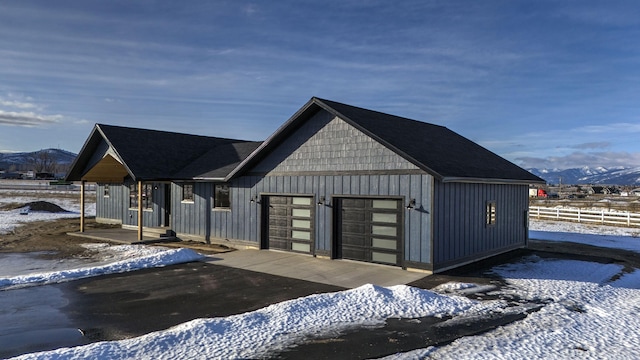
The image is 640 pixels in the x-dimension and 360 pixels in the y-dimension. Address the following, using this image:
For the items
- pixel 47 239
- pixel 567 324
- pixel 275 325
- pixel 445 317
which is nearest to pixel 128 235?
pixel 47 239

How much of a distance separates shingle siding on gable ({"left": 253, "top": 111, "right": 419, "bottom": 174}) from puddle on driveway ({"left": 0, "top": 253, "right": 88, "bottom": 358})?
26.4 ft

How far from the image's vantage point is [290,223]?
52.6 ft

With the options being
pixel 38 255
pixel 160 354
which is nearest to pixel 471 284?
pixel 160 354

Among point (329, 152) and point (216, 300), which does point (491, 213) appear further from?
point (216, 300)

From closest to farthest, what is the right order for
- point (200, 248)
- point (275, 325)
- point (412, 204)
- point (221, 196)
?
point (275, 325) → point (412, 204) → point (200, 248) → point (221, 196)

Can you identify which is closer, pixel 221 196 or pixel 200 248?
pixel 200 248

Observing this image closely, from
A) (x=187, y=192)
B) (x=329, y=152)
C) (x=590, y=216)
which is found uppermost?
(x=329, y=152)

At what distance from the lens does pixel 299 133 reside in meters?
15.8

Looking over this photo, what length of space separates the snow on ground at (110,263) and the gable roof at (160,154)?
10.5ft

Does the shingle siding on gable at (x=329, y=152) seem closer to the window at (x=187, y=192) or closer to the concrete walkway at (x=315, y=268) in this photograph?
the concrete walkway at (x=315, y=268)

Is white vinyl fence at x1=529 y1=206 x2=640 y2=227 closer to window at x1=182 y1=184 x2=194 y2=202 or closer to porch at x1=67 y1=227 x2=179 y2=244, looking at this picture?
window at x1=182 y1=184 x2=194 y2=202

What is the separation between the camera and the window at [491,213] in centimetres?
1534

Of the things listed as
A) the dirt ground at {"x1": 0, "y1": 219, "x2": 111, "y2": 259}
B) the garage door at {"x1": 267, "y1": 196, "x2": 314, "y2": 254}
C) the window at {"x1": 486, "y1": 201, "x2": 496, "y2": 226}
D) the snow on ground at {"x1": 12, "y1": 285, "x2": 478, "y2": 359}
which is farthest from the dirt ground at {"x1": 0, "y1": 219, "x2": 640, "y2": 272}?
the snow on ground at {"x1": 12, "y1": 285, "x2": 478, "y2": 359}

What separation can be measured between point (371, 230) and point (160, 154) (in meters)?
11.7
